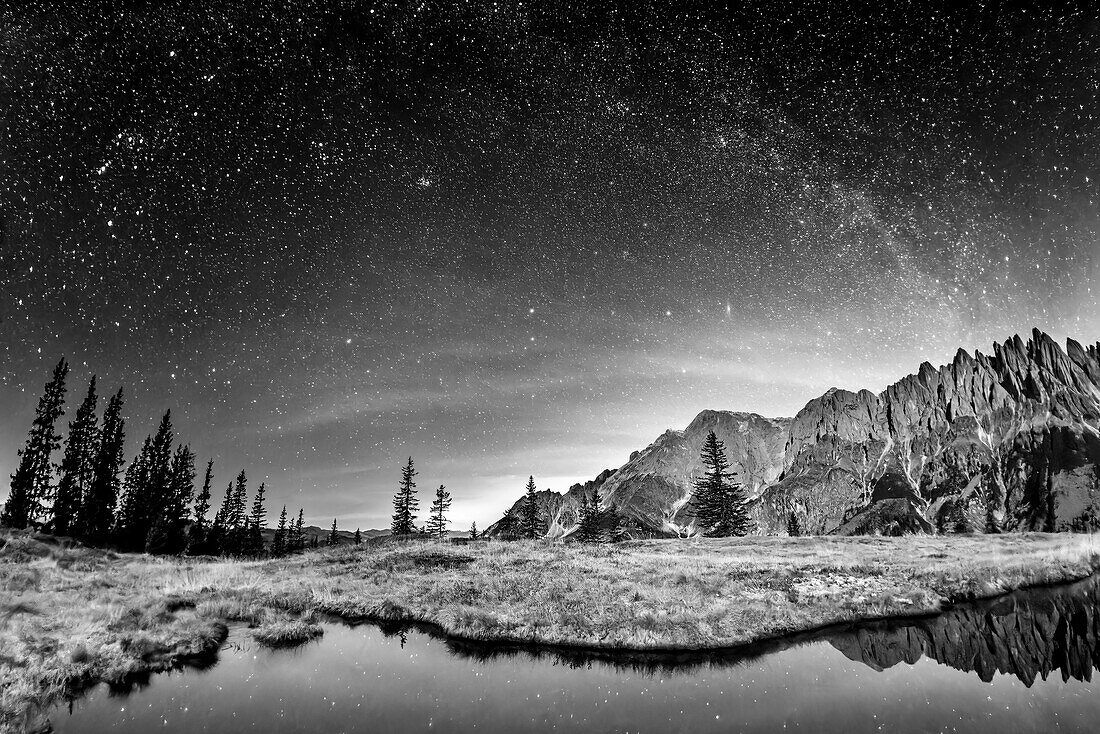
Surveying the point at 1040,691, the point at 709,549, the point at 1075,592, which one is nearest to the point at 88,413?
the point at 709,549

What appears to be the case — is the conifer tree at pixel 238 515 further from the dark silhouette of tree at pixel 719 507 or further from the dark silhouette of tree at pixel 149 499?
the dark silhouette of tree at pixel 719 507

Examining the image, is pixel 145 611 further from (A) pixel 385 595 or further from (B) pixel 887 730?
(B) pixel 887 730

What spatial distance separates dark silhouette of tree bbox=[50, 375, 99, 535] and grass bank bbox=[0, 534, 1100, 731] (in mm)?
31512

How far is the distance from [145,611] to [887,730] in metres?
22.8

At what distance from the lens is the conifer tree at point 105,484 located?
59656mm

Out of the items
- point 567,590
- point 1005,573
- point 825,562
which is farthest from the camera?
point 825,562

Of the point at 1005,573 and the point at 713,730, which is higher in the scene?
the point at 1005,573

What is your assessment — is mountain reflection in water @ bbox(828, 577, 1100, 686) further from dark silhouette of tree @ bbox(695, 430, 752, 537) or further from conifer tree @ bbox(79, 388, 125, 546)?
conifer tree @ bbox(79, 388, 125, 546)

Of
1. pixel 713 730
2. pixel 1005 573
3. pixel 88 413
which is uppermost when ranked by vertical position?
pixel 88 413

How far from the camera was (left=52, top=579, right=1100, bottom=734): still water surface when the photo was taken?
36.0 feet

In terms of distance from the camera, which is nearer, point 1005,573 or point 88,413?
point 1005,573

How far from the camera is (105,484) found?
6284 centimetres

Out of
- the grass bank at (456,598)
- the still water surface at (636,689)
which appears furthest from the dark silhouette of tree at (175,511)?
the still water surface at (636,689)

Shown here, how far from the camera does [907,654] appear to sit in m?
15.4
